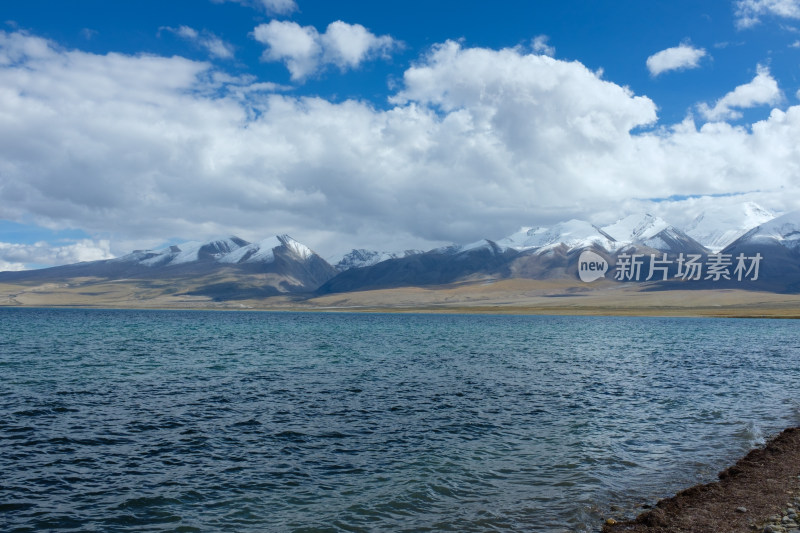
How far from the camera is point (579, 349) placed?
7219cm

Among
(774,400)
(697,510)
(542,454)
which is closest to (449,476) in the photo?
(542,454)

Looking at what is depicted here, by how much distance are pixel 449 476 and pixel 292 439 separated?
7623 millimetres

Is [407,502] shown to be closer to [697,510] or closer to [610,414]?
[697,510]

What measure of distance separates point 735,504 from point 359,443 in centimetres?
1339

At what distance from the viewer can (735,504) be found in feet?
52.1

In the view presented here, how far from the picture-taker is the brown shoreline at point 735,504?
47.0 feet

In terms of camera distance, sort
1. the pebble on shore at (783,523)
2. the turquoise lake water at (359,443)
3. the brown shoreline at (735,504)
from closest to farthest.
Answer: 1. the pebble on shore at (783,523)
2. the brown shoreline at (735,504)
3. the turquoise lake water at (359,443)

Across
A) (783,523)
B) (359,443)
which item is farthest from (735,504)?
(359,443)

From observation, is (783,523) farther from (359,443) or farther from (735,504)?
(359,443)

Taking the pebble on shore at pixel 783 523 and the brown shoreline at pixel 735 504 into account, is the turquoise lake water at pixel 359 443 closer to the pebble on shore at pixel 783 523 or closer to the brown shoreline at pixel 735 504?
the brown shoreline at pixel 735 504

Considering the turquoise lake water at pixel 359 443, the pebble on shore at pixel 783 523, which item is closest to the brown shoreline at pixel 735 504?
the pebble on shore at pixel 783 523

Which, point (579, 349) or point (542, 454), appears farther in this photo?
point (579, 349)

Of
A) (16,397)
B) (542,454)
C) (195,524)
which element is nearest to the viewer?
(195,524)

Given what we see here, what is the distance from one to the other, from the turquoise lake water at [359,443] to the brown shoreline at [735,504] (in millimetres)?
933
